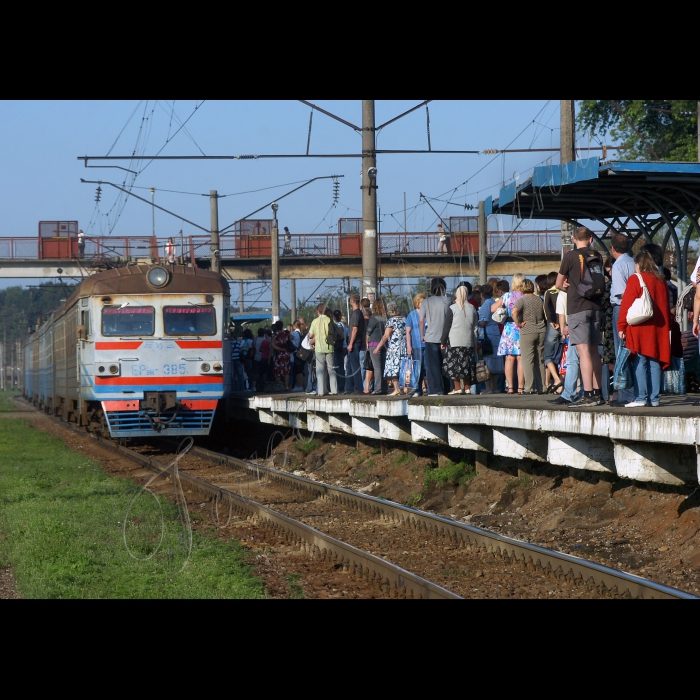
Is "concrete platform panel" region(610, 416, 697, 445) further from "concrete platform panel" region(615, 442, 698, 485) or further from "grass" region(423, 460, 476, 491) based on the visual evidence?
"grass" region(423, 460, 476, 491)

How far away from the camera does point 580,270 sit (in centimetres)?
1018

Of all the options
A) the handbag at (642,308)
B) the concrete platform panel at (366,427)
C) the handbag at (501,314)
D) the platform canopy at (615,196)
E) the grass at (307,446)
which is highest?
→ the platform canopy at (615,196)

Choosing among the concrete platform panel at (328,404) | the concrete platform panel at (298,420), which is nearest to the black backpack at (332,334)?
the concrete platform panel at (328,404)

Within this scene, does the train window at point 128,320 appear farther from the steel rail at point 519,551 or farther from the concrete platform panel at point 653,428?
the concrete platform panel at point 653,428

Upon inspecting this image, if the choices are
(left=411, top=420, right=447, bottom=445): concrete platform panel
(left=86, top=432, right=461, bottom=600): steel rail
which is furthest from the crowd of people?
(left=86, top=432, right=461, bottom=600): steel rail

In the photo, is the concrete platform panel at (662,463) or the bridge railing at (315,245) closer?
the concrete platform panel at (662,463)

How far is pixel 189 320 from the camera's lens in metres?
19.1

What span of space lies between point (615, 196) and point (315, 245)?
30108 millimetres

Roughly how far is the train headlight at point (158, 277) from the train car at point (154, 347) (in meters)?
0.02

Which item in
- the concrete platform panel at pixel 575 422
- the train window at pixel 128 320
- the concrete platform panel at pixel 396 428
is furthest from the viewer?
the train window at pixel 128 320

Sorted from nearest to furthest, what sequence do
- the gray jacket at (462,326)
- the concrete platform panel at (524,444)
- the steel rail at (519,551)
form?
the steel rail at (519,551) < the concrete platform panel at (524,444) < the gray jacket at (462,326)

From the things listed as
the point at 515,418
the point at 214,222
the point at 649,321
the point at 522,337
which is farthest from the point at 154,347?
the point at 214,222

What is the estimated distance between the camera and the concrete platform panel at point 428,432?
43.6ft

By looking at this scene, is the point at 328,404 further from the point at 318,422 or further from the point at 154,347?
the point at 154,347
